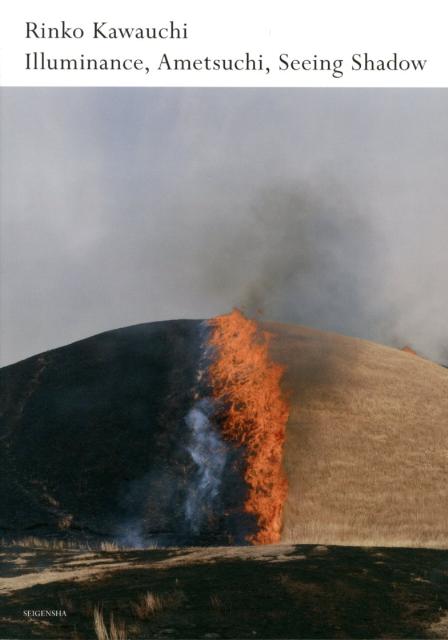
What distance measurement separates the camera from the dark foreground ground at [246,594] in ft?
46.6

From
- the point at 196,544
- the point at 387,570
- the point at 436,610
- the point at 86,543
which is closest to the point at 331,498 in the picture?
the point at 196,544

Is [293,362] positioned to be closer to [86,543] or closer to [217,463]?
[217,463]

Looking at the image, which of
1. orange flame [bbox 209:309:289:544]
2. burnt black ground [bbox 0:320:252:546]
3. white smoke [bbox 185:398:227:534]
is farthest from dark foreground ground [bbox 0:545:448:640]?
orange flame [bbox 209:309:289:544]

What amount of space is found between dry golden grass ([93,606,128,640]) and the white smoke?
13.8m

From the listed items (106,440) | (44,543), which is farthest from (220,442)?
(44,543)

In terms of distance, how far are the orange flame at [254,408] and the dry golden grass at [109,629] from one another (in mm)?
13505

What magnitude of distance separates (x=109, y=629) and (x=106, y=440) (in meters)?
19.8

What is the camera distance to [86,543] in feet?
90.6

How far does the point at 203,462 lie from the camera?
3094cm

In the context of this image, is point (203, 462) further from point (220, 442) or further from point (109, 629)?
point (109, 629)

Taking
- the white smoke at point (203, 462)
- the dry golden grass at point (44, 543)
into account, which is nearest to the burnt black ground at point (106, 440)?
the white smoke at point (203, 462)

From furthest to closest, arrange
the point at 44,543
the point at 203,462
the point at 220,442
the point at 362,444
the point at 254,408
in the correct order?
the point at 362,444
the point at 254,408
the point at 220,442
the point at 203,462
the point at 44,543

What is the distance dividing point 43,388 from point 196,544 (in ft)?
50.2

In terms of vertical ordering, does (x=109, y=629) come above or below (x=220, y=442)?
below
